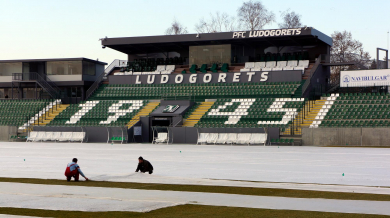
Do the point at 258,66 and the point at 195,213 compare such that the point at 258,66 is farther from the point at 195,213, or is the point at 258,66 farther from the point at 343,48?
the point at 195,213

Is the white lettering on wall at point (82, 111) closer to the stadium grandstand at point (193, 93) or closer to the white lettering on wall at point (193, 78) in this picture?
the stadium grandstand at point (193, 93)

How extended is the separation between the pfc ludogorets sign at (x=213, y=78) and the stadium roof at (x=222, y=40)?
13.7ft

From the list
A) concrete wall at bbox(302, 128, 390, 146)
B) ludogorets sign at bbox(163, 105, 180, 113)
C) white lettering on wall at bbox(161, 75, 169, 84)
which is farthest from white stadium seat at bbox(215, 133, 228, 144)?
white lettering on wall at bbox(161, 75, 169, 84)

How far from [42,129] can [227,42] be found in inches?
941

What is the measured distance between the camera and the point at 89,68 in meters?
63.6

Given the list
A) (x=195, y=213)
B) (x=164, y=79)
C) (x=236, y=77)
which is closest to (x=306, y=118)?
(x=236, y=77)

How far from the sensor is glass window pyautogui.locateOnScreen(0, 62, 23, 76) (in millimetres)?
64188

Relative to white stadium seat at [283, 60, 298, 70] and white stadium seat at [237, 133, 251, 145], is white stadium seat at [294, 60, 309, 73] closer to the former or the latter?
white stadium seat at [283, 60, 298, 70]

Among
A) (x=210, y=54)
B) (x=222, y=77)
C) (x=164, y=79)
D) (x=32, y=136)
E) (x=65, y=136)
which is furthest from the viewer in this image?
(x=210, y=54)

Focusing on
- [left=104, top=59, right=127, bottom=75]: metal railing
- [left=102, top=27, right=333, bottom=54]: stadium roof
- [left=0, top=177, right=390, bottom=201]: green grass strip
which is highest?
[left=102, top=27, right=333, bottom=54]: stadium roof

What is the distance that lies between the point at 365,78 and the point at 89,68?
34010 millimetres

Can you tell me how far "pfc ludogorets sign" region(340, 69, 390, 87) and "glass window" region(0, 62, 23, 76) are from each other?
40.4 m

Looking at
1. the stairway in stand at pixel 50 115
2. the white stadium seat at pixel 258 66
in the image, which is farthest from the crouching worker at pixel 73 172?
the white stadium seat at pixel 258 66

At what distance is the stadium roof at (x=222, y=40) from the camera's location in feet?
179
